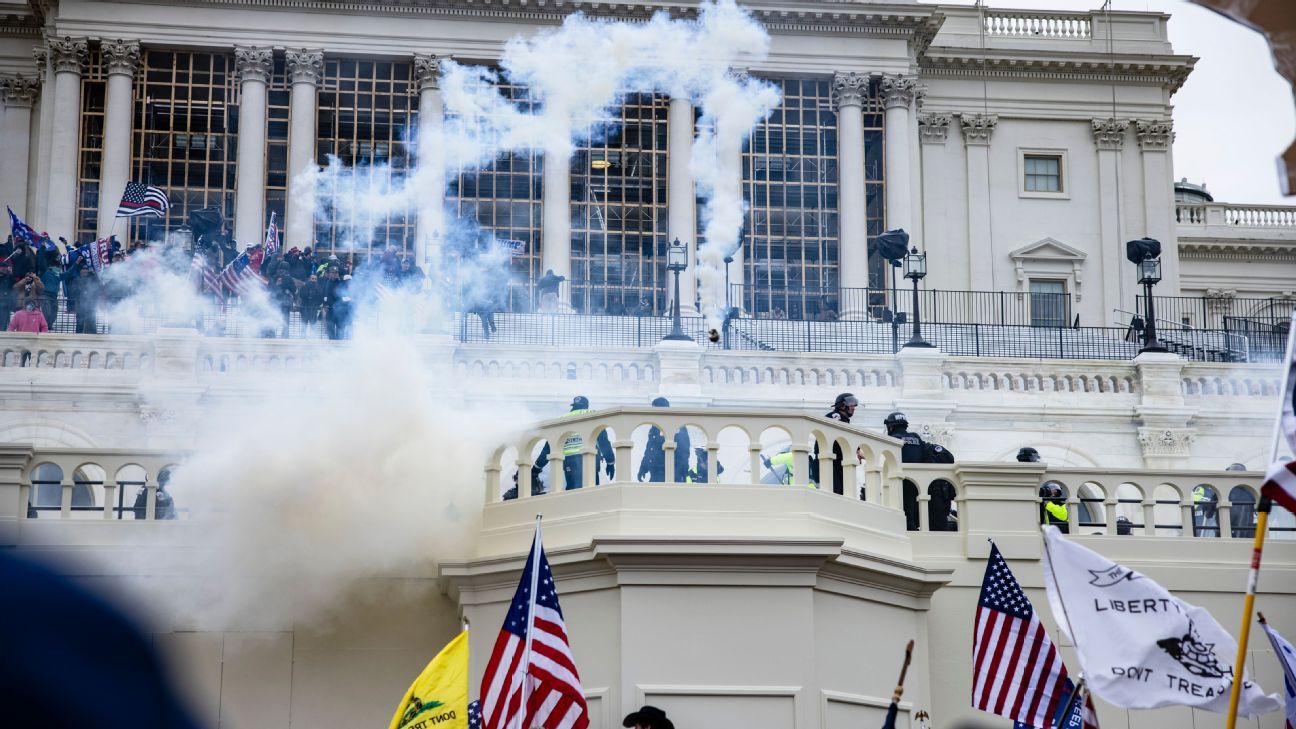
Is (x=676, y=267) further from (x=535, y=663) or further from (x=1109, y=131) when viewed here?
(x=1109, y=131)

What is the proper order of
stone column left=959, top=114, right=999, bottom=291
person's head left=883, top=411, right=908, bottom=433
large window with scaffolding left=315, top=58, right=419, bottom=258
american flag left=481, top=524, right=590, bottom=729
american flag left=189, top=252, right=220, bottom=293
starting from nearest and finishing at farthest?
american flag left=481, top=524, right=590, bottom=729, person's head left=883, top=411, right=908, bottom=433, american flag left=189, top=252, right=220, bottom=293, large window with scaffolding left=315, top=58, right=419, bottom=258, stone column left=959, top=114, right=999, bottom=291

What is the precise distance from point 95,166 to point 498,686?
35.8 m

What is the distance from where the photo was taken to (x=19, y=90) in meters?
46.6

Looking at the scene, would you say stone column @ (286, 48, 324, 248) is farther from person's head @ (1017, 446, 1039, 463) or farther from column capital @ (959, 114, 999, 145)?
person's head @ (1017, 446, 1039, 463)

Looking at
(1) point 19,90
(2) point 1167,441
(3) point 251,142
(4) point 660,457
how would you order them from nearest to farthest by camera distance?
(4) point 660,457 → (2) point 1167,441 → (3) point 251,142 → (1) point 19,90

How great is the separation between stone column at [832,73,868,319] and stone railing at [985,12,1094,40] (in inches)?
231

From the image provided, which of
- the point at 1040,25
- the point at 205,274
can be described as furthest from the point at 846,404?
the point at 1040,25

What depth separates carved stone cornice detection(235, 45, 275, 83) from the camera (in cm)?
4469

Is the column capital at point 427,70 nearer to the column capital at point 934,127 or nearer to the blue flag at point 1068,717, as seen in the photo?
the column capital at point 934,127

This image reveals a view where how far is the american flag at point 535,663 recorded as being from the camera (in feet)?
35.8

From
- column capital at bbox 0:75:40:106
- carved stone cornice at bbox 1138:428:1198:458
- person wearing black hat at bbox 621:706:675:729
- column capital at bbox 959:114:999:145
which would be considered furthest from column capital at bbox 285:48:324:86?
person wearing black hat at bbox 621:706:675:729

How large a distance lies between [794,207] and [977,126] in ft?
21.3

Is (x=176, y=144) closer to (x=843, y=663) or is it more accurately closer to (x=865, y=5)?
(x=865, y=5)

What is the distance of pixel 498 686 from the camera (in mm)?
11023
